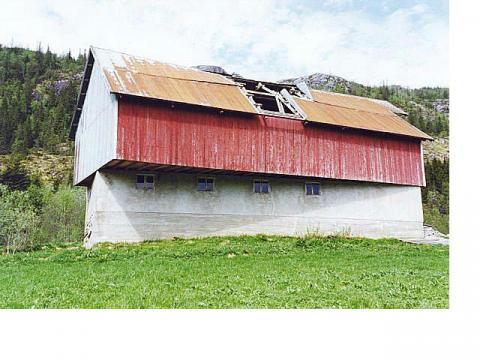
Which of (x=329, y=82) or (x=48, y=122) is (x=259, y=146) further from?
(x=329, y=82)

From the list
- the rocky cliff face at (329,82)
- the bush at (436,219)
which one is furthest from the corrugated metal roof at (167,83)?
the rocky cliff face at (329,82)

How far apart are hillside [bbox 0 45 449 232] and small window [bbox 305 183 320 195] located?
8.63 metres

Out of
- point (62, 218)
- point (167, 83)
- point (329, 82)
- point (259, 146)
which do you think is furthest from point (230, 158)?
point (329, 82)

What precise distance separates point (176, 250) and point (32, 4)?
10293 millimetres

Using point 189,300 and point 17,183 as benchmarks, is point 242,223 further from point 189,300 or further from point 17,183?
point 17,183

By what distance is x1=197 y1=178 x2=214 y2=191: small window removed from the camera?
2494cm

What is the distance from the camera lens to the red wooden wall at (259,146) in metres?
21.7

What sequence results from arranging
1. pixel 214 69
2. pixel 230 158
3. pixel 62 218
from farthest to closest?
pixel 62 218 < pixel 214 69 < pixel 230 158

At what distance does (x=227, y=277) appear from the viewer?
43.4ft

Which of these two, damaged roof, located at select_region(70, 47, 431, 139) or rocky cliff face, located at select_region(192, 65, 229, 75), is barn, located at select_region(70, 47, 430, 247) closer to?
damaged roof, located at select_region(70, 47, 431, 139)

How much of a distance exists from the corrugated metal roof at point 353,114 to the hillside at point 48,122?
6224 millimetres

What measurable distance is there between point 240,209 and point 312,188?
4.53 metres

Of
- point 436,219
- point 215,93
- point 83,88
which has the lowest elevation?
point 436,219

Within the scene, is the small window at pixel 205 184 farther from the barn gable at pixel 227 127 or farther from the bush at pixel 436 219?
the bush at pixel 436 219
